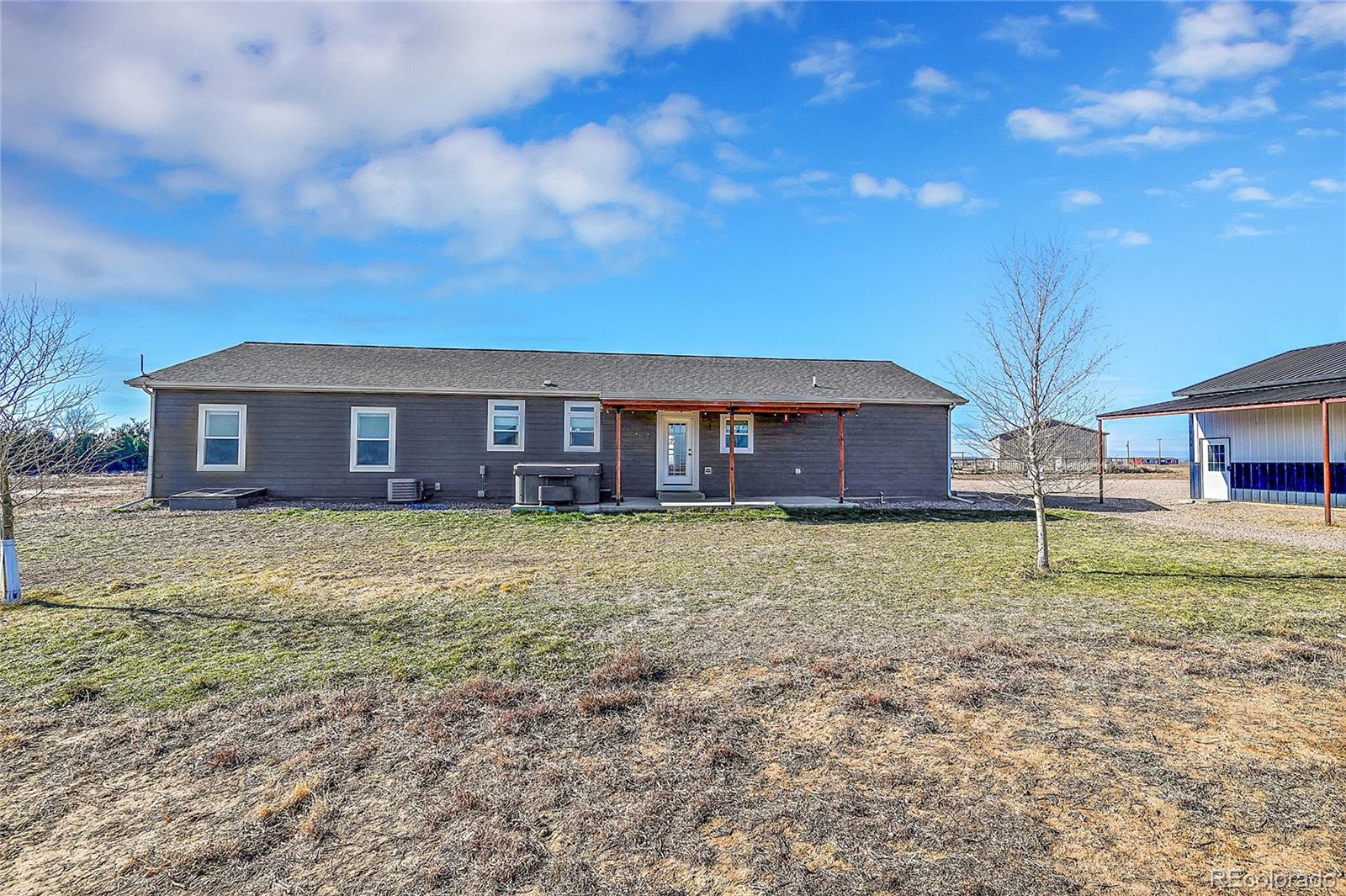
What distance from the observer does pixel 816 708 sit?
3.80 metres

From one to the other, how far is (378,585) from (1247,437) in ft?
73.1

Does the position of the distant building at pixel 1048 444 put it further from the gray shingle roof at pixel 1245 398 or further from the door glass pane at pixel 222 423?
the door glass pane at pixel 222 423

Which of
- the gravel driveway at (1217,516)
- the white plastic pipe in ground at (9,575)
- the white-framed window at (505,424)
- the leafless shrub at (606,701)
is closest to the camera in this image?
the leafless shrub at (606,701)

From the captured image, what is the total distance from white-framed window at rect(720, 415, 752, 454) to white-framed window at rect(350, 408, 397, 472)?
814 cm

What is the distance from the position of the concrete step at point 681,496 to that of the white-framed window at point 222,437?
10.0 m

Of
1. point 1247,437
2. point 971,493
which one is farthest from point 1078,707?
point 1247,437

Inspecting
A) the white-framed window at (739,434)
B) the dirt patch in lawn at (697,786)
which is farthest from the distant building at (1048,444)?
the white-framed window at (739,434)

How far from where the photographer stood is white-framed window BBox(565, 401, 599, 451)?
16328 mm

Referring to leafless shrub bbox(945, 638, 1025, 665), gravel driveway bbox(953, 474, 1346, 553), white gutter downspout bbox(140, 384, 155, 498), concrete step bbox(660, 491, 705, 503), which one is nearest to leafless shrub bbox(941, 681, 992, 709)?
leafless shrub bbox(945, 638, 1025, 665)

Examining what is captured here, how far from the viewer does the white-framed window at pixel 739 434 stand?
16828 mm

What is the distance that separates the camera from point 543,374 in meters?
17.2

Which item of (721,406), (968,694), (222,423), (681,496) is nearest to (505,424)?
(681,496)

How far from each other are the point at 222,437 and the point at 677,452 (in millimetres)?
10932

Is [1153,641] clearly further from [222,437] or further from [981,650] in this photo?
[222,437]
